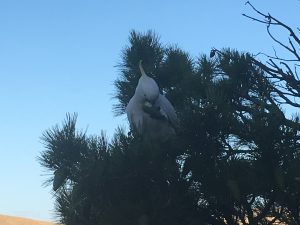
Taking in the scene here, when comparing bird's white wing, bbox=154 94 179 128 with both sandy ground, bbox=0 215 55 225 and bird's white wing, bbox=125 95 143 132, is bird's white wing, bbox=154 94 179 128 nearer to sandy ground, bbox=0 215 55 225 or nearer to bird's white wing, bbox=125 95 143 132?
bird's white wing, bbox=125 95 143 132

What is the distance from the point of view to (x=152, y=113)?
283 cm

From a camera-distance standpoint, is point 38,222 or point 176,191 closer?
point 176,191

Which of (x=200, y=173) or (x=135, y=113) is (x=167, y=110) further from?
(x=200, y=173)

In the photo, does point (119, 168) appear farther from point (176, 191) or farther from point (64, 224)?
point (64, 224)

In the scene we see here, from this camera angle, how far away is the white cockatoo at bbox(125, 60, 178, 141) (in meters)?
2.83

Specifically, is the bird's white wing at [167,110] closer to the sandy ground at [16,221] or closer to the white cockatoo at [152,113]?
the white cockatoo at [152,113]

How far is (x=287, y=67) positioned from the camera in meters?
2.42

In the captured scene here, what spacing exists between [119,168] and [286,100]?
35.4 inches

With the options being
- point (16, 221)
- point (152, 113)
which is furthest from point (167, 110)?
point (16, 221)

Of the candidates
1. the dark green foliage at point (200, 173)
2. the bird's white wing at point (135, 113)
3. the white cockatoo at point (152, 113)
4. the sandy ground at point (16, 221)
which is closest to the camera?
the dark green foliage at point (200, 173)

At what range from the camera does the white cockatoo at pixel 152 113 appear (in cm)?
283

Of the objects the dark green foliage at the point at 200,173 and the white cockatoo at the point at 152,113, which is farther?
the white cockatoo at the point at 152,113

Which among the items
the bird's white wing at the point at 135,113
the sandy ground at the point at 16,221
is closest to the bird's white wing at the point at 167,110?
the bird's white wing at the point at 135,113

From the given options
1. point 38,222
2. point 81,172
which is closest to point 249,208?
point 81,172
